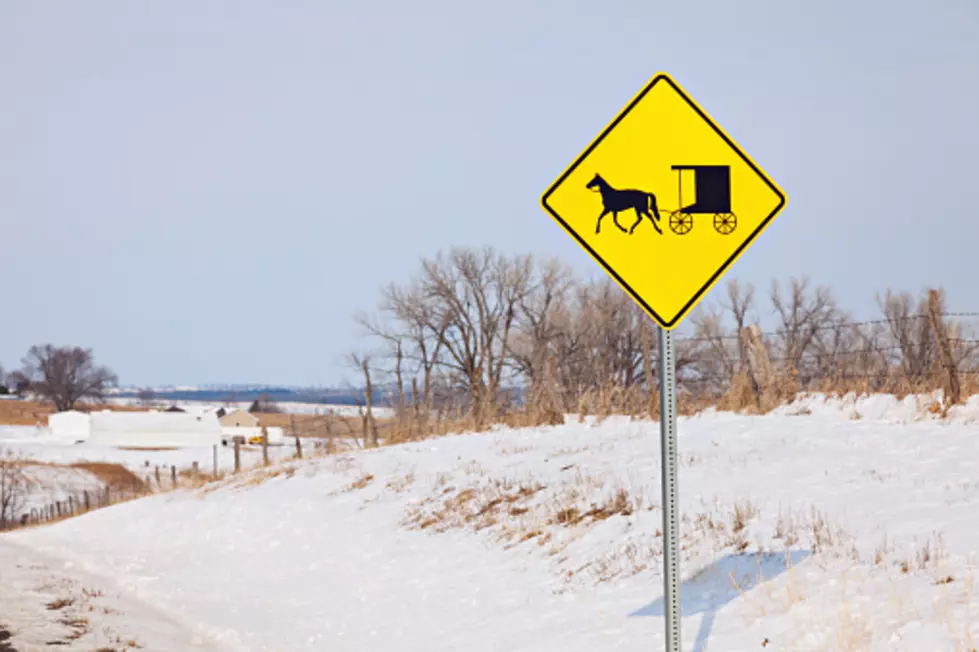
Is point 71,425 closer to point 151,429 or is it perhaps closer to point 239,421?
point 151,429

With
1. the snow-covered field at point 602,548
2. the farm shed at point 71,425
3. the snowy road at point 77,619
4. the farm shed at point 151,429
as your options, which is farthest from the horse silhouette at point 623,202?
the farm shed at point 71,425

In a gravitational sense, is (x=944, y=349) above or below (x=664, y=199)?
below

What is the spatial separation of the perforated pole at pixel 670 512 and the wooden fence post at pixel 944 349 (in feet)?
36.2

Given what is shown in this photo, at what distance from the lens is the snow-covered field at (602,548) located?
22.3 feet

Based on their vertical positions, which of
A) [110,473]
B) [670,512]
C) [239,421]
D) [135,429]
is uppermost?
[670,512]

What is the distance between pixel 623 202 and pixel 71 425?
12072 centimetres

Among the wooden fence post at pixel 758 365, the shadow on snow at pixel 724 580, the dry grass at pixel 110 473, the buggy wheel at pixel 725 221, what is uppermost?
the buggy wheel at pixel 725 221

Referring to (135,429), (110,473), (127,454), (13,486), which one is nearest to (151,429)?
(135,429)

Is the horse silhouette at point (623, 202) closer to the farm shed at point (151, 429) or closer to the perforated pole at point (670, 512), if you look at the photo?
the perforated pole at point (670, 512)

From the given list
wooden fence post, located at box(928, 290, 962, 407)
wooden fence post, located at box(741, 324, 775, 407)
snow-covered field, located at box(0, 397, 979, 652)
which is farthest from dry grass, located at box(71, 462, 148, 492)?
wooden fence post, located at box(928, 290, 962, 407)

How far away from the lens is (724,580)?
7730 mm

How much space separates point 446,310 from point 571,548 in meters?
58.0

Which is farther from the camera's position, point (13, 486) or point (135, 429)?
point (135, 429)

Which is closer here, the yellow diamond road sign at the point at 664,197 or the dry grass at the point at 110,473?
the yellow diamond road sign at the point at 664,197
